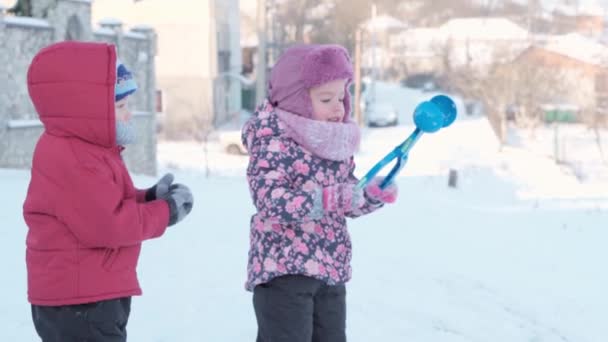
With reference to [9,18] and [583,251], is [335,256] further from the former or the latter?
[9,18]

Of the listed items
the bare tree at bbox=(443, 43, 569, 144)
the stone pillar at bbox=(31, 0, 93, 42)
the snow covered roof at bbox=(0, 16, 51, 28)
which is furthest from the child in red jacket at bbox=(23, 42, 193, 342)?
the bare tree at bbox=(443, 43, 569, 144)

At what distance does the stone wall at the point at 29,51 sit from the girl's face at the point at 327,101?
14.2 meters

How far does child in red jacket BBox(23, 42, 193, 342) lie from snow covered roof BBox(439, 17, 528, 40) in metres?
58.0

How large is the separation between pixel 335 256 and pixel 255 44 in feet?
142

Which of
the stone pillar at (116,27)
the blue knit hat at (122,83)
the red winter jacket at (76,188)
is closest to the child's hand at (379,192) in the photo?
→ the red winter jacket at (76,188)

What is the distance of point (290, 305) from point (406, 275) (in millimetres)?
3229

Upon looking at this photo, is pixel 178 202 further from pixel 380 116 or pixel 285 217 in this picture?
pixel 380 116

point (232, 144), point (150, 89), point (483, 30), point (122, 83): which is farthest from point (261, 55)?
point (122, 83)

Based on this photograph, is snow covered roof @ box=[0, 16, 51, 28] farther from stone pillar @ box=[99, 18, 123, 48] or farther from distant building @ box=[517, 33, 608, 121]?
distant building @ box=[517, 33, 608, 121]

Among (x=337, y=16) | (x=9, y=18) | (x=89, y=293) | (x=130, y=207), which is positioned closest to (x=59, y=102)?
(x=130, y=207)

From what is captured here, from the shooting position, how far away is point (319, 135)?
2.77 meters

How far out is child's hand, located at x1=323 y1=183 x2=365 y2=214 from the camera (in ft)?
8.76

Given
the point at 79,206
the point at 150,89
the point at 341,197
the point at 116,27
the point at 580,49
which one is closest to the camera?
the point at 79,206

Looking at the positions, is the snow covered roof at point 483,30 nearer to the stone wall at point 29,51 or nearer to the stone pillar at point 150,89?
the stone pillar at point 150,89
